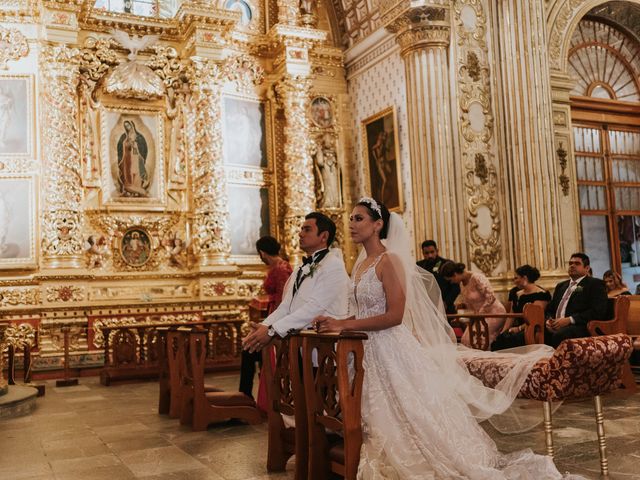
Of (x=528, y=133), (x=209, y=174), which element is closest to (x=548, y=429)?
(x=528, y=133)

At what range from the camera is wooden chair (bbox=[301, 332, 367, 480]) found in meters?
4.17

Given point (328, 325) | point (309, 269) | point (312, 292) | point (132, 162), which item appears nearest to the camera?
point (328, 325)

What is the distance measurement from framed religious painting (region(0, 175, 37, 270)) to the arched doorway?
10311mm

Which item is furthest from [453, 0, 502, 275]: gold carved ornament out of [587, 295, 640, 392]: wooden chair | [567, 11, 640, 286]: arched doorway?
[587, 295, 640, 392]: wooden chair

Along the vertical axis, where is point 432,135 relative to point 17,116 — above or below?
below

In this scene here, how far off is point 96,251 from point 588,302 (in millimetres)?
8249

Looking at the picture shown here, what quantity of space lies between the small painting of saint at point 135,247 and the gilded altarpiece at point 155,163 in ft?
0.08

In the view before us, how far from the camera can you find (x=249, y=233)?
1391 centimetres

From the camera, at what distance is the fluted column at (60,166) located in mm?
12055

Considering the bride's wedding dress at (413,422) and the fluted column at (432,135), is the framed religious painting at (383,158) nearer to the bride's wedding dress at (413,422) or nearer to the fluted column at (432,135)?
the fluted column at (432,135)

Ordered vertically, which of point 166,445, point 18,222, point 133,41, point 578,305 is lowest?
point 166,445

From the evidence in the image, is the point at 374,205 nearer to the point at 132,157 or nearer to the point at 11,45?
the point at 132,157

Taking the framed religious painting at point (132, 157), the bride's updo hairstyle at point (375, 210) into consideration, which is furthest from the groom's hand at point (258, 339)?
the framed religious painting at point (132, 157)

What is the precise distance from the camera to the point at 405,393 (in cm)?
438
